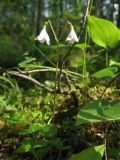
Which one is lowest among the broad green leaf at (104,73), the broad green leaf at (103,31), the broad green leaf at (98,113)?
the broad green leaf at (98,113)

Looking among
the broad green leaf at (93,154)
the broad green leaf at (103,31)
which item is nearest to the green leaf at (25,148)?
the broad green leaf at (93,154)

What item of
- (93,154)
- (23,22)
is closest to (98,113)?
(93,154)

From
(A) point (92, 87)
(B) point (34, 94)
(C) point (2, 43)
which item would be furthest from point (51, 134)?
(C) point (2, 43)

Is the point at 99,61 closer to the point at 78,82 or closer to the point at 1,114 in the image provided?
the point at 78,82

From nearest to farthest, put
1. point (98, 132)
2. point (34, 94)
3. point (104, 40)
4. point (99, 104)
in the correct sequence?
point (99, 104) < point (104, 40) < point (98, 132) < point (34, 94)

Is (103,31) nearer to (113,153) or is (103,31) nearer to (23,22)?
(113,153)

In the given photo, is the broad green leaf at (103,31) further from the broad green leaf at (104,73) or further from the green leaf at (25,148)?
the green leaf at (25,148)

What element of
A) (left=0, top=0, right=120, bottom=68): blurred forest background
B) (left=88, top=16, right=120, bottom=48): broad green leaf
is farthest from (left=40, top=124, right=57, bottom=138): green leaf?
(left=0, top=0, right=120, bottom=68): blurred forest background
